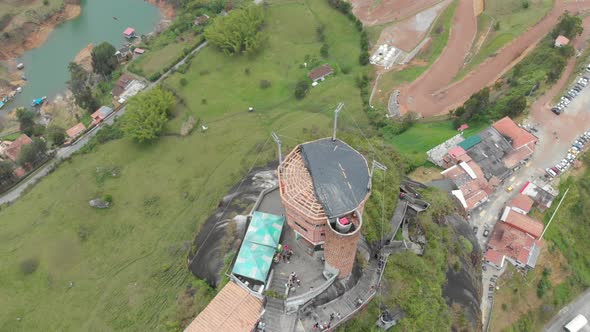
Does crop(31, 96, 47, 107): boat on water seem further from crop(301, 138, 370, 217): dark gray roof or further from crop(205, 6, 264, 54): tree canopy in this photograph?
crop(301, 138, 370, 217): dark gray roof

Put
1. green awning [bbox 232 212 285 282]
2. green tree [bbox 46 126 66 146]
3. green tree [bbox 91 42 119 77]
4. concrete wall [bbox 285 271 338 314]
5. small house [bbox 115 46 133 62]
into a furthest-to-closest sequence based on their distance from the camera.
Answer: small house [bbox 115 46 133 62], green tree [bbox 91 42 119 77], green tree [bbox 46 126 66 146], green awning [bbox 232 212 285 282], concrete wall [bbox 285 271 338 314]

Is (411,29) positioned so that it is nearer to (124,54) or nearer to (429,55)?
(429,55)

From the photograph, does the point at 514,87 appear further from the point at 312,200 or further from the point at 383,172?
the point at 312,200

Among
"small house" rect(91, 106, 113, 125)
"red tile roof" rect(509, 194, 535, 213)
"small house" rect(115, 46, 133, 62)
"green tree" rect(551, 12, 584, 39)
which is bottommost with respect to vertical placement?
"small house" rect(91, 106, 113, 125)

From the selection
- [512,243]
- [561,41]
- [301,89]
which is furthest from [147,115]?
[561,41]

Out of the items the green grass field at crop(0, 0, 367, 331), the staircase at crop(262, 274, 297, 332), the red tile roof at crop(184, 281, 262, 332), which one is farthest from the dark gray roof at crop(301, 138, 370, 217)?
the green grass field at crop(0, 0, 367, 331)

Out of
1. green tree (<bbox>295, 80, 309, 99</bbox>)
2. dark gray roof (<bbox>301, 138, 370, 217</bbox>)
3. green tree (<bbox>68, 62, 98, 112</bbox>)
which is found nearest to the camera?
dark gray roof (<bbox>301, 138, 370, 217</bbox>)
